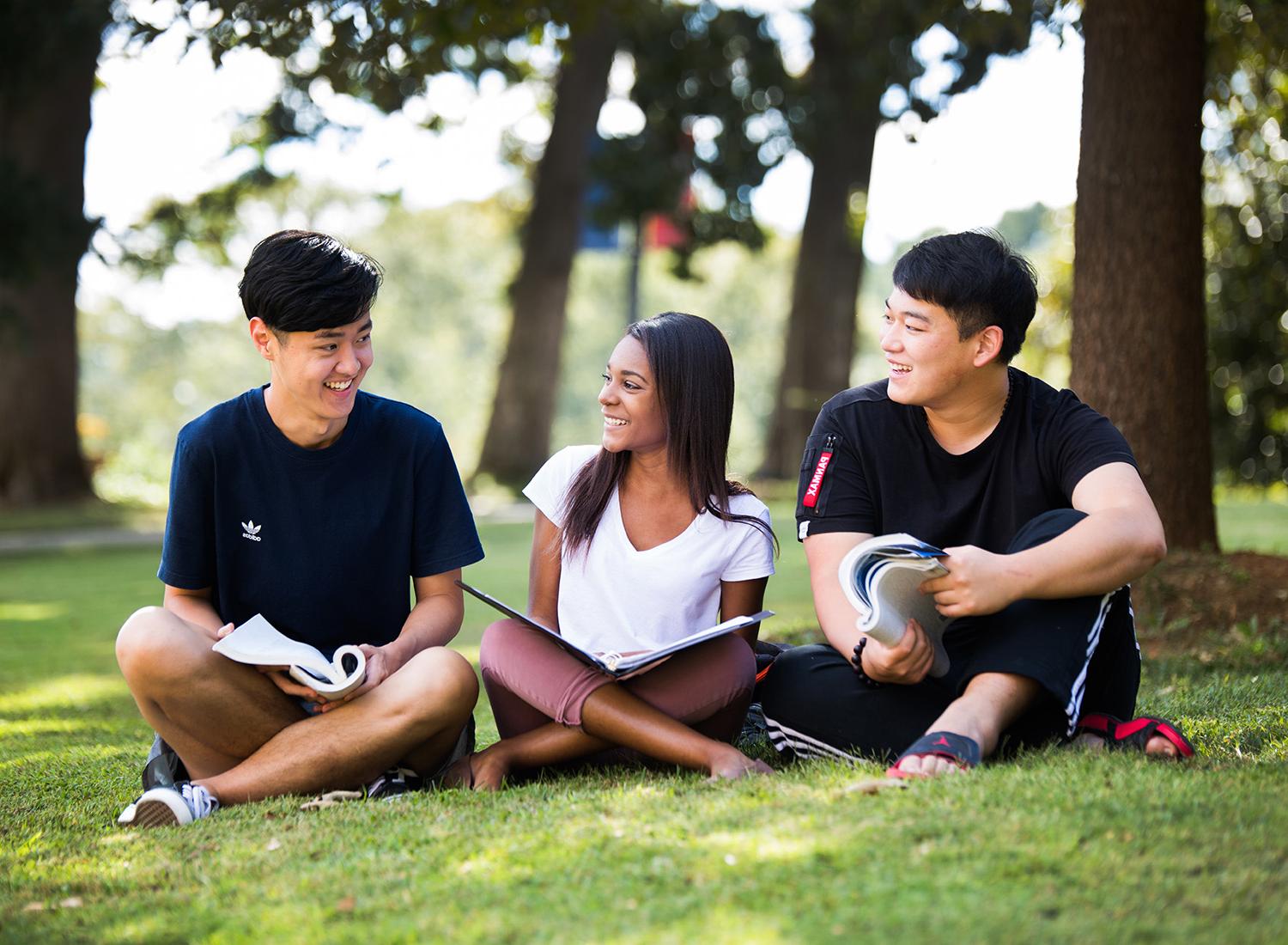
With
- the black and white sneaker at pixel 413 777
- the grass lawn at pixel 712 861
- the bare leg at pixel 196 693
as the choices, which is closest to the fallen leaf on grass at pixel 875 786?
the grass lawn at pixel 712 861

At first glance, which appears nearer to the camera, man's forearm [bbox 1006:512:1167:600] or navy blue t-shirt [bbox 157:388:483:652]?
man's forearm [bbox 1006:512:1167:600]

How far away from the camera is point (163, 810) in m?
3.43

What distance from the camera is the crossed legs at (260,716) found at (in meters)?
3.60

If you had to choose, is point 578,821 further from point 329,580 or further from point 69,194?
point 69,194

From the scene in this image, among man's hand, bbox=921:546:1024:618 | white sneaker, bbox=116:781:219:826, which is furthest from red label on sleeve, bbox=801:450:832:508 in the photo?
white sneaker, bbox=116:781:219:826

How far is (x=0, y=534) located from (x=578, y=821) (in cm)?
1362

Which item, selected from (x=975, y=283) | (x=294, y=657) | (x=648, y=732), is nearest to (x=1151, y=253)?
(x=975, y=283)

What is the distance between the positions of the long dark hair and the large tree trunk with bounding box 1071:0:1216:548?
10.6 feet

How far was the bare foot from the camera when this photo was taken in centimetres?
359

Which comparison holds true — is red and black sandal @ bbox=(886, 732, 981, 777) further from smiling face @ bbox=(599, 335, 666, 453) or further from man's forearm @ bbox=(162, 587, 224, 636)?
man's forearm @ bbox=(162, 587, 224, 636)

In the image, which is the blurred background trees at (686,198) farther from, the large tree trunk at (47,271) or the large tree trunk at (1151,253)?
the large tree trunk at (1151,253)

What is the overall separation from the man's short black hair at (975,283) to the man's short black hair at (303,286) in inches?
58.6

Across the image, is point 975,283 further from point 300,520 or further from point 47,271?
point 47,271

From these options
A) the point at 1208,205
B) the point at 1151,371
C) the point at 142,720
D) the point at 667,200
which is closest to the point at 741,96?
the point at 667,200
